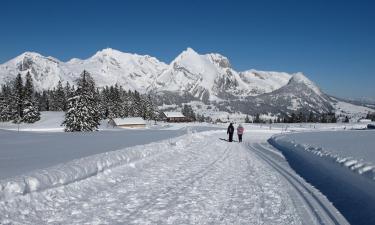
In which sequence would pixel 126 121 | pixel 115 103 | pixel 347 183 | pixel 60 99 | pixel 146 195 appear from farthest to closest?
1. pixel 60 99
2. pixel 115 103
3. pixel 126 121
4. pixel 347 183
5. pixel 146 195

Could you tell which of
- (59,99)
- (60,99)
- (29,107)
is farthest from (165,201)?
(59,99)

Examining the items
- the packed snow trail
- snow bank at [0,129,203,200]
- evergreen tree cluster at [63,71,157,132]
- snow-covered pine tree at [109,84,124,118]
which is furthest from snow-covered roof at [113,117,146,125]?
the packed snow trail

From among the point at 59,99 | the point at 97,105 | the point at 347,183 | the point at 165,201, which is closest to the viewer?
the point at 165,201

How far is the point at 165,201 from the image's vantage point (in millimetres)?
9969

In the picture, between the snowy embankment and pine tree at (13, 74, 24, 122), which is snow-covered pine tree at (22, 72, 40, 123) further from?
the snowy embankment

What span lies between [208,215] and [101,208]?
7.94 feet

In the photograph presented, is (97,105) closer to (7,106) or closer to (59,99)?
(7,106)

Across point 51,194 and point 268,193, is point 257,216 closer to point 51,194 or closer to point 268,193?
point 268,193

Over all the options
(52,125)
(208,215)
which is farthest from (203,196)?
(52,125)

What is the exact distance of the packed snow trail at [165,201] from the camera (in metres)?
8.34

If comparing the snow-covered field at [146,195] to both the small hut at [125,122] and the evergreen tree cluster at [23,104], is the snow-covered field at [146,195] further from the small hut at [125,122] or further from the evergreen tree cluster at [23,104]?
the small hut at [125,122]

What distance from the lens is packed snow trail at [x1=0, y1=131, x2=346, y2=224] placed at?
8.34m

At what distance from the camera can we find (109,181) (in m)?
12.4

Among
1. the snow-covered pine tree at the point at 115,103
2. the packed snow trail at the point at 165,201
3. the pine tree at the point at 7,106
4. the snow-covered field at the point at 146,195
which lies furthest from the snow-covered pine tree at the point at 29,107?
the packed snow trail at the point at 165,201
